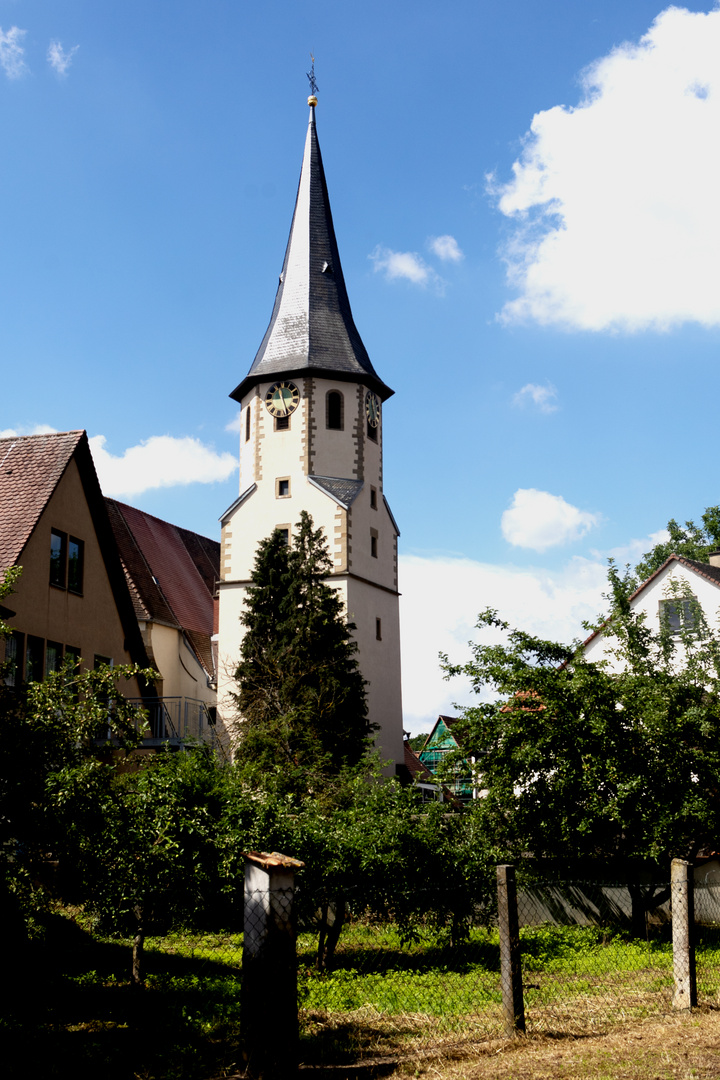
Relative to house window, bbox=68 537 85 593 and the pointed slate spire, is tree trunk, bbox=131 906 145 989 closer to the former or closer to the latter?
house window, bbox=68 537 85 593

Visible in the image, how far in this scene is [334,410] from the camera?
44.6 meters

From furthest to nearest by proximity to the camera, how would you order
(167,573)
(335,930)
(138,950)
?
1. (167,573)
2. (335,930)
3. (138,950)

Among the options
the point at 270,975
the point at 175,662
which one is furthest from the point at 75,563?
the point at 175,662

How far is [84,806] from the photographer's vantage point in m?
7.93

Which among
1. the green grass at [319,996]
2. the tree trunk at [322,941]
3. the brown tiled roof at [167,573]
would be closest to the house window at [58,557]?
the green grass at [319,996]

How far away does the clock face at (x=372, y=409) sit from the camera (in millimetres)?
45438

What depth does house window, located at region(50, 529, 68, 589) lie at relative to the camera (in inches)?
773

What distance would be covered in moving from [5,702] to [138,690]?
1667 cm

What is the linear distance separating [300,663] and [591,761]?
51.8ft

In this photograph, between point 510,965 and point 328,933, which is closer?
point 510,965

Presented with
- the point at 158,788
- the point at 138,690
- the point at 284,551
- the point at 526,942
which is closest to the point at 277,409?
the point at 284,551

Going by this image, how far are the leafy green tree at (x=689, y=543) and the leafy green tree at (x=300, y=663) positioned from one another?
60.1 feet

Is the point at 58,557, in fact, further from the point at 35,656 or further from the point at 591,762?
the point at 591,762

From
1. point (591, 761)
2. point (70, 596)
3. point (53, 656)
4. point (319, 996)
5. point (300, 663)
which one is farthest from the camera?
point (300, 663)
